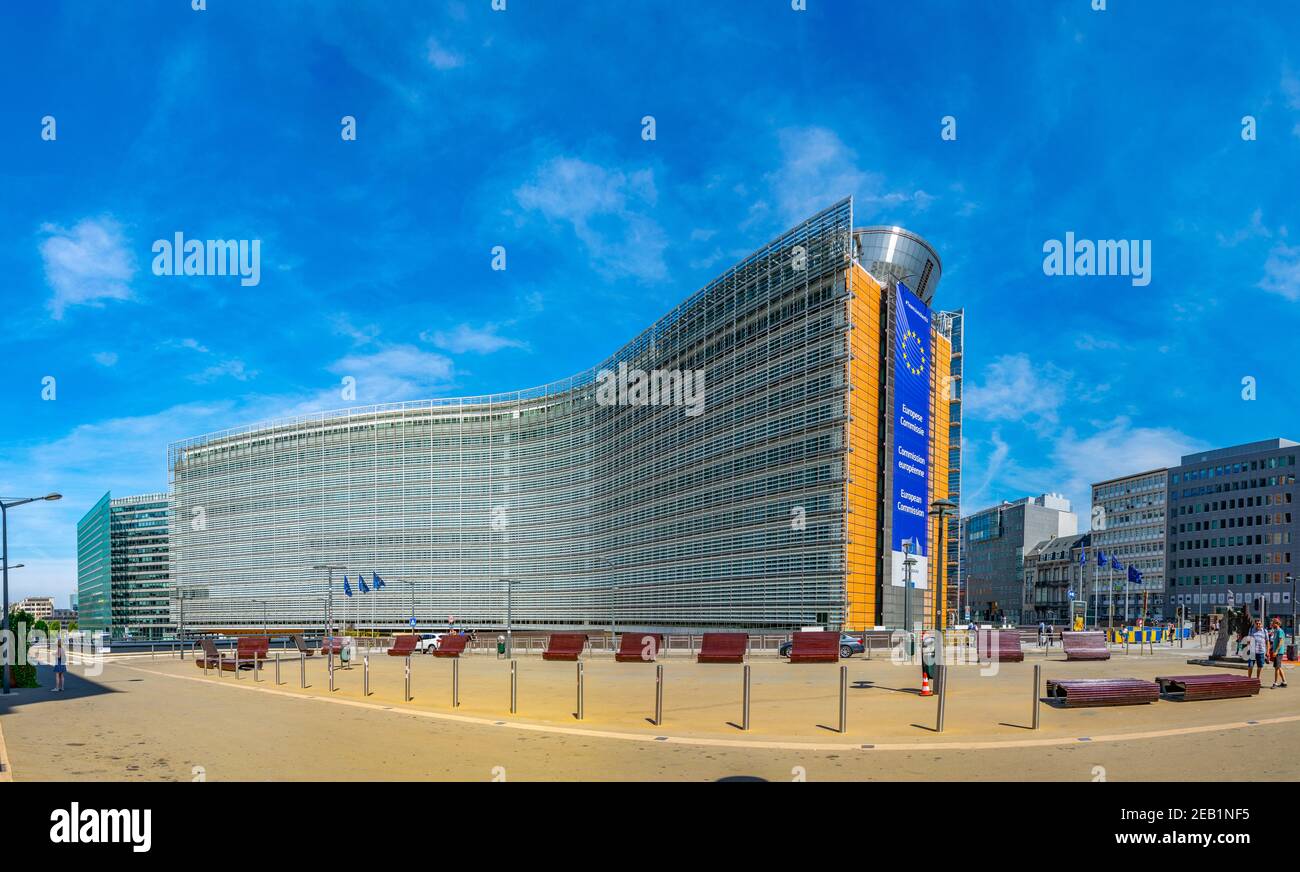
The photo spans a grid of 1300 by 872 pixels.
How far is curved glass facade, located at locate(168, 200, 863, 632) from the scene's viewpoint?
68.3 metres

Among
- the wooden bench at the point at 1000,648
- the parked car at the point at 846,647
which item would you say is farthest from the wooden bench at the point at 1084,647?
the parked car at the point at 846,647

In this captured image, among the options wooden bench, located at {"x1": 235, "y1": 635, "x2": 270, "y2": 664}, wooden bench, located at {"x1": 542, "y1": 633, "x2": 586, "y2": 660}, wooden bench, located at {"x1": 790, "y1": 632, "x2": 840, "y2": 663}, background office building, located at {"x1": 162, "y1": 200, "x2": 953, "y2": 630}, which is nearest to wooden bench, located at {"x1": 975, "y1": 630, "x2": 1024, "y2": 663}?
wooden bench, located at {"x1": 790, "y1": 632, "x2": 840, "y2": 663}

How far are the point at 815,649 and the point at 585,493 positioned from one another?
75.9 m

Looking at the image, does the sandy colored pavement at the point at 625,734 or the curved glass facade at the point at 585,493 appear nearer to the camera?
the sandy colored pavement at the point at 625,734

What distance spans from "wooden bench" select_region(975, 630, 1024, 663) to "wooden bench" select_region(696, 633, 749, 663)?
10.2 meters

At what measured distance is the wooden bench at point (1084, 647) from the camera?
1432 inches

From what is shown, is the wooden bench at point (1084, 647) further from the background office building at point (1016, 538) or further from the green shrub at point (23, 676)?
the background office building at point (1016, 538)

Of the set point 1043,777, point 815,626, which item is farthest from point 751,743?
point 815,626

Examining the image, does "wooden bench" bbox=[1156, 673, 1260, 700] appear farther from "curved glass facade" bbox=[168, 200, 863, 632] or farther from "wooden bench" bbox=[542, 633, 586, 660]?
"curved glass facade" bbox=[168, 200, 863, 632]

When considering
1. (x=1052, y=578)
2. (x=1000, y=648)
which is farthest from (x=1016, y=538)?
(x=1000, y=648)

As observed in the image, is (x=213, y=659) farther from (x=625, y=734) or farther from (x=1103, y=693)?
(x=1103, y=693)

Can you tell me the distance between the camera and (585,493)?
10938 cm

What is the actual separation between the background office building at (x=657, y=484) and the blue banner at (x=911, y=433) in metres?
0.26
